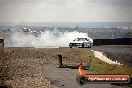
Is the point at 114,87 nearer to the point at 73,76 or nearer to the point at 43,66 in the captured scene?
the point at 73,76

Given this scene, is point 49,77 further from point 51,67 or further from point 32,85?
point 51,67

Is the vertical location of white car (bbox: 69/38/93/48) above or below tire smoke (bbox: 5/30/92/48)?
above

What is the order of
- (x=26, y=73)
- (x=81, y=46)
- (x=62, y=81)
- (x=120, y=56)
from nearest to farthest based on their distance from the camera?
(x=62, y=81) < (x=26, y=73) < (x=120, y=56) < (x=81, y=46)

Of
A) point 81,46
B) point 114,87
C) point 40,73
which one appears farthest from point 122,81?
point 81,46

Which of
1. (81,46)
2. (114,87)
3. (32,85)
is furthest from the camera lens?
(81,46)

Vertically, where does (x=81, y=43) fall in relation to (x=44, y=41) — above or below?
above

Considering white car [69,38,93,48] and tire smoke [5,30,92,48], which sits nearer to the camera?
white car [69,38,93,48]

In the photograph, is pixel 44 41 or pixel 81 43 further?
pixel 44 41

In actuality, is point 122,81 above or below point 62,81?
above

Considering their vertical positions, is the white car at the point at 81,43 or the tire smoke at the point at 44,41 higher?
the white car at the point at 81,43

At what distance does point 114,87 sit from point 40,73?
4.62m

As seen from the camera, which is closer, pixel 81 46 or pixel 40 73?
pixel 40 73

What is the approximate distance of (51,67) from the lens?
15812 millimetres

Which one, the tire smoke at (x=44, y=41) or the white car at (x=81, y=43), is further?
the tire smoke at (x=44, y=41)
